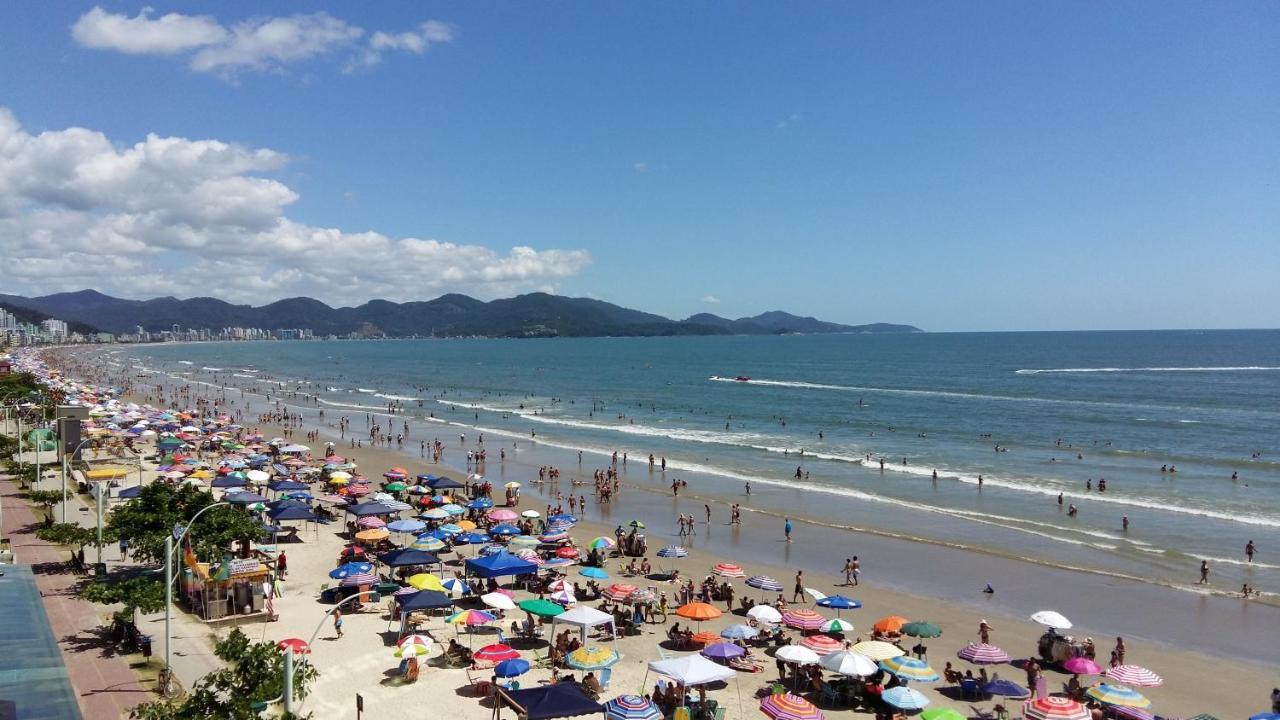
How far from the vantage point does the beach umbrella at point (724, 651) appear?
16.9 metres

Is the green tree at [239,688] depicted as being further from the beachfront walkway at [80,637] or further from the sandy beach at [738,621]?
the beachfront walkway at [80,637]

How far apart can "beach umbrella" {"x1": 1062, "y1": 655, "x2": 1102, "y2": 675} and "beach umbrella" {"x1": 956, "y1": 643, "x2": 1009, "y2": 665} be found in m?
1.26

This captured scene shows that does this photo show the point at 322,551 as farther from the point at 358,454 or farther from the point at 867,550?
the point at 358,454

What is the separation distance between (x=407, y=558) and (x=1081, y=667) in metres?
17.6

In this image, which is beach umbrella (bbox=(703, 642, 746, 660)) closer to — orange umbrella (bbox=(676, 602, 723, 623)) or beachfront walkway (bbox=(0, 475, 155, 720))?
orange umbrella (bbox=(676, 602, 723, 623))

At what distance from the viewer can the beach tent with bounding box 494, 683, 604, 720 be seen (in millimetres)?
13383

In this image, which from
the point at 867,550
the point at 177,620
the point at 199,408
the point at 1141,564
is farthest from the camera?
the point at 199,408

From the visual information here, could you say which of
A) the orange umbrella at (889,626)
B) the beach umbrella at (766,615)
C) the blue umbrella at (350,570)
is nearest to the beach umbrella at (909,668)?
the orange umbrella at (889,626)

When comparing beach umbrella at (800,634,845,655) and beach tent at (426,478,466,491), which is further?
beach tent at (426,478,466,491)

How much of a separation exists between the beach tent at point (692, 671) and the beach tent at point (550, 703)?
160 centimetres

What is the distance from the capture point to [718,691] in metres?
17.0

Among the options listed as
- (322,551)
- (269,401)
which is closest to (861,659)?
(322,551)

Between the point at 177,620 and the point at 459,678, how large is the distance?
780 cm

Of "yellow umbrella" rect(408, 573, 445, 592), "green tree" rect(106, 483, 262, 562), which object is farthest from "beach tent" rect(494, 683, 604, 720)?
"green tree" rect(106, 483, 262, 562)
